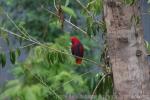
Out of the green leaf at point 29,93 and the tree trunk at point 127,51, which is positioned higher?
the tree trunk at point 127,51

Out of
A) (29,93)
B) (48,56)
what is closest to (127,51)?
(48,56)

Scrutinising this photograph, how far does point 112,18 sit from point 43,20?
4.63 meters

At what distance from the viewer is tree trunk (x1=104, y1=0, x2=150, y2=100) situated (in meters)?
1.95

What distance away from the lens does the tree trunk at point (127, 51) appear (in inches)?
76.6

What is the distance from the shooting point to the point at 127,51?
1.95 meters

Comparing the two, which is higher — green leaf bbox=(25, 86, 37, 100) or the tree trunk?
the tree trunk

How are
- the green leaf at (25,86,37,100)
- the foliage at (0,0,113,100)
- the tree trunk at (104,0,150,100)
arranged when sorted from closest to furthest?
the tree trunk at (104,0,150,100)
the foliage at (0,0,113,100)
the green leaf at (25,86,37,100)

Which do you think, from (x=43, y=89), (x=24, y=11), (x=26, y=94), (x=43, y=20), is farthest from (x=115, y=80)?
(x=24, y=11)

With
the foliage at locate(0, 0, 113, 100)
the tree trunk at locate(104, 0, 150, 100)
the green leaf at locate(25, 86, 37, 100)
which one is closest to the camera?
the tree trunk at locate(104, 0, 150, 100)

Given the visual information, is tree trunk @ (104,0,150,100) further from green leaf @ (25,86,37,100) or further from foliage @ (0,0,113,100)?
green leaf @ (25,86,37,100)

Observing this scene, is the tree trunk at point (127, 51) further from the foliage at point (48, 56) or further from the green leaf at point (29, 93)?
the green leaf at point (29, 93)

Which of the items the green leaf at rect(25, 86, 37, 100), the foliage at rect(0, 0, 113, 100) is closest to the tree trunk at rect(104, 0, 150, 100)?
the foliage at rect(0, 0, 113, 100)

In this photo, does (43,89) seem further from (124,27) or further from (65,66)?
(124,27)

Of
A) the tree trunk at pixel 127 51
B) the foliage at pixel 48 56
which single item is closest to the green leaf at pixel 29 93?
the foliage at pixel 48 56
